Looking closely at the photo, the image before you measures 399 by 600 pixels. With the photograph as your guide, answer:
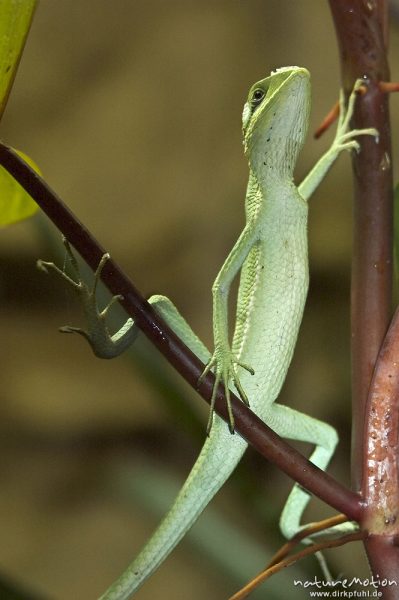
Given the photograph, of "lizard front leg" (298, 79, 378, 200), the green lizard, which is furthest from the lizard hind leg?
"lizard front leg" (298, 79, 378, 200)

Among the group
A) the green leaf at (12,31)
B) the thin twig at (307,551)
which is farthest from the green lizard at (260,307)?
the green leaf at (12,31)

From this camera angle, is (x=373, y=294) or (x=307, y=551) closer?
(x=307, y=551)

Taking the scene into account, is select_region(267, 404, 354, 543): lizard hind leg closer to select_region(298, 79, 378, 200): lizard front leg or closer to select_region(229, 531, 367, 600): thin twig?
select_region(229, 531, 367, 600): thin twig

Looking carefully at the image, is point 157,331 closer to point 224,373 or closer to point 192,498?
point 224,373

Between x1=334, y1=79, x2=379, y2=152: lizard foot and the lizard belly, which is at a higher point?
x1=334, y1=79, x2=379, y2=152: lizard foot

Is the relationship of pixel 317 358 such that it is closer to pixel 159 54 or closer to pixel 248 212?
pixel 248 212

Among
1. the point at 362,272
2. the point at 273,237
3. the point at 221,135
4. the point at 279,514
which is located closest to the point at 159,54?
the point at 221,135

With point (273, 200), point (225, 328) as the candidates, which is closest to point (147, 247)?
point (273, 200)
